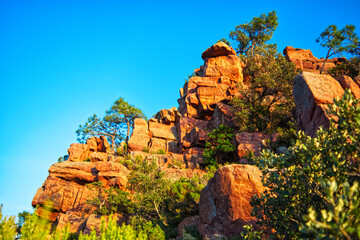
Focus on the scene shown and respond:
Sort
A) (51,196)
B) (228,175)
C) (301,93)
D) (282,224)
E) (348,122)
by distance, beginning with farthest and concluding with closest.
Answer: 1. (51,196)
2. (301,93)
3. (228,175)
4. (282,224)
5. (348,122)

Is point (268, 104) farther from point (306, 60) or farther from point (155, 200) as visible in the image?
point (306, 60)

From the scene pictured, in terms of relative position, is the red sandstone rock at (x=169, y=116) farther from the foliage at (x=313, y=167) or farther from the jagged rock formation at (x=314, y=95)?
the foliage at (x=313, y=167)

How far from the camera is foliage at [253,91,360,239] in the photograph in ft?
20.3

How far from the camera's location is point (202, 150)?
34.5 m

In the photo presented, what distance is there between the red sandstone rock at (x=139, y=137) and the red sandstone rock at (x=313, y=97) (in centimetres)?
2516

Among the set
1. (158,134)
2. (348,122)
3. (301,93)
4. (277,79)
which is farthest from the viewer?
(158,134)

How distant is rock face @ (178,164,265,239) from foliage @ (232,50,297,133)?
18.2 m

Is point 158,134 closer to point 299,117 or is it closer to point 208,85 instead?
point 208,85

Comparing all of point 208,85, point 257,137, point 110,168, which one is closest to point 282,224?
point 257,137

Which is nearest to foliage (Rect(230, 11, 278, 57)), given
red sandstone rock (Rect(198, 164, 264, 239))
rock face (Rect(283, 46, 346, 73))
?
rock face (Rect(283, 46, 346, 73))

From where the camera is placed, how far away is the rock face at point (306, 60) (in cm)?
5331

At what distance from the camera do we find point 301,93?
18.7 meters

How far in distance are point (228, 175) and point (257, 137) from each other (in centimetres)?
1655

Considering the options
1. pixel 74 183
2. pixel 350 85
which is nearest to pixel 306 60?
pixel 350 85
